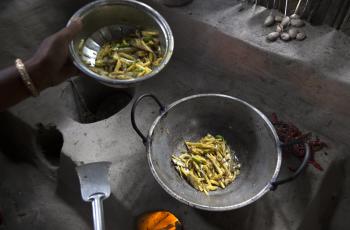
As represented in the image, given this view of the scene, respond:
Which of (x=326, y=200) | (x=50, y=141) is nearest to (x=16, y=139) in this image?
(x=50, y=141)

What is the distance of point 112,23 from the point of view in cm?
238

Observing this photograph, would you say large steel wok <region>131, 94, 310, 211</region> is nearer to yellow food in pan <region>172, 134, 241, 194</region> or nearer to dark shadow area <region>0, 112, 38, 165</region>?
yellow food in pan <region>172, 134, 241, 194</region>

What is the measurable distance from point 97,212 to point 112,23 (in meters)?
1.28

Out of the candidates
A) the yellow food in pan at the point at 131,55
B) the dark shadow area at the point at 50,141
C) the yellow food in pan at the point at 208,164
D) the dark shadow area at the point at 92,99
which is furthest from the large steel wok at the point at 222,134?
the dark shadow area at the point at 50,141

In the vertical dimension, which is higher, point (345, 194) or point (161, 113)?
point (161, 113)

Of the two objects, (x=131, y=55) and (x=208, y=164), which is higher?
(x=131, y=55)

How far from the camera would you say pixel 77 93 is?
2951 mm

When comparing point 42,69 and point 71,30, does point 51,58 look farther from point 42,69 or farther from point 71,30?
point 71,30

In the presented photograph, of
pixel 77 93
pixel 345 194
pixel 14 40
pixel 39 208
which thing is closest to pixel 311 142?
pixel 345 194

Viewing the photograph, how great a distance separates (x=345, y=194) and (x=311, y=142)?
46cm

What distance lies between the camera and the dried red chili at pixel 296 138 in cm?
235

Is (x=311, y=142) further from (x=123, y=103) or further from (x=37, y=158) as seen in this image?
(x=37, y=158)

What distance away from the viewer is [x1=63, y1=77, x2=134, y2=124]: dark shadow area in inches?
114

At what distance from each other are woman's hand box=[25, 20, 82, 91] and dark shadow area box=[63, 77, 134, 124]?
80cm
